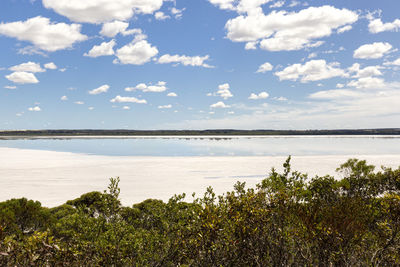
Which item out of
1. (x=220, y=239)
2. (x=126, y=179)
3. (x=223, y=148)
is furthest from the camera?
(x=223, y=148)

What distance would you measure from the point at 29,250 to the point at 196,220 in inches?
125

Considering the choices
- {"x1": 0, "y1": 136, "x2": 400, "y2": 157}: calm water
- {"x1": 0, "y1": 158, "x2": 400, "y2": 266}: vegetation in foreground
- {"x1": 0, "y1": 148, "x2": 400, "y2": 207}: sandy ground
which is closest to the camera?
{"x1": 0, "y1": 158, "x2": 400, "y2": 266}: vegetation in foreground

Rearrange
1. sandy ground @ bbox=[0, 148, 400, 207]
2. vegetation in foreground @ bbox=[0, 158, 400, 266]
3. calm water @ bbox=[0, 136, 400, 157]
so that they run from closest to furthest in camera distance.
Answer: vegetation in foreground @ bbox=[0, 158, 400, 266] < sandy ground @ bbox=[0, 148, 400, 207] < calm water @ bbox=[0, 136, 400, 157]

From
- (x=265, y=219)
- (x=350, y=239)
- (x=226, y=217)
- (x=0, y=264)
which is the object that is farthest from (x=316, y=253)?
(x=0, y=264)

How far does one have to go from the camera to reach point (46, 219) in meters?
13.4

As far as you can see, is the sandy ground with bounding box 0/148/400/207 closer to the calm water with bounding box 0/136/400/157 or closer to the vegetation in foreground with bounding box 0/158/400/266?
the vegetation in foreground with bounding box 0/158/400/266

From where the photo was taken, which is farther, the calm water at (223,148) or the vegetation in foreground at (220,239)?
the calm water at (223,148)

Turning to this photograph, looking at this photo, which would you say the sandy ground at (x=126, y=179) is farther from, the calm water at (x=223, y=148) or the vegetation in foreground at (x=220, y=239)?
the calm water at (x=223, y=148)

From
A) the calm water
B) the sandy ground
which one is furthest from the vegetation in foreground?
the calm water

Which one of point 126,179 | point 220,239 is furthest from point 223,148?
point 220,239

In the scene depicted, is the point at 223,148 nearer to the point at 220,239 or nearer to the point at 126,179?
the point at 126,179

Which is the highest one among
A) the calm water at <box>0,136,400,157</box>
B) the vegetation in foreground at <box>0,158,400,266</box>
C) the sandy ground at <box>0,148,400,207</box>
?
the vegetation in foreground at <box>0,158,400,266</box>

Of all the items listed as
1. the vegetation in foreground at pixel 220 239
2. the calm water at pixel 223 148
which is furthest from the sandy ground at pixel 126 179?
the calm water at pixel 223 148

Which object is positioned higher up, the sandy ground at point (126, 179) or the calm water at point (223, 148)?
the calm water at point (223, 148)
